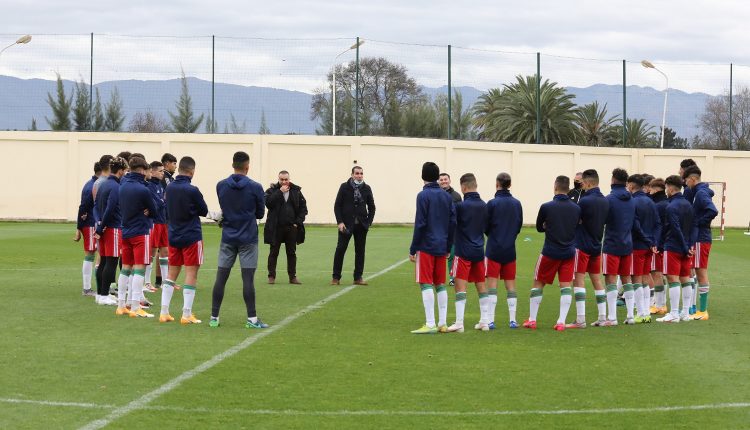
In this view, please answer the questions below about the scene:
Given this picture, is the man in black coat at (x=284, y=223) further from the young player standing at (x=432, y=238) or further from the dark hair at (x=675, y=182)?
the dark hair at (x=675, y=182)

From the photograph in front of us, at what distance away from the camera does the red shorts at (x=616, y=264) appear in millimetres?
13680

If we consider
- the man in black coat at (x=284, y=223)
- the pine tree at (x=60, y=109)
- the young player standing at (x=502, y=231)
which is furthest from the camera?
the pine tree at (x=60, y=109)

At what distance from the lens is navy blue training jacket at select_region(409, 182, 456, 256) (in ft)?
41.1

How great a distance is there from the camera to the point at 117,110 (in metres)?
45.7

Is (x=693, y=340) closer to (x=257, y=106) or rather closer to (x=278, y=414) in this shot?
(x=278, y=414)

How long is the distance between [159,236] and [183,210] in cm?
363

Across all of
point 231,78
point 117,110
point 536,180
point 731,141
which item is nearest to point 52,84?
point 117,110

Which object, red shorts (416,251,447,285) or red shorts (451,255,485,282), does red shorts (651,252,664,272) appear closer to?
red shorts (451,255,485,282)

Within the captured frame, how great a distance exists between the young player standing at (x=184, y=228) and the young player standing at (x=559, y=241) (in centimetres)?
411

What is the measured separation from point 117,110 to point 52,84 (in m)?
2.91

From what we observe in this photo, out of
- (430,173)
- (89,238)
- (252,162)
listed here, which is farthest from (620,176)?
(252,162)

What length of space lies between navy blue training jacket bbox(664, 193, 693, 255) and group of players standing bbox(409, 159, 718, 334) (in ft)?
0.04

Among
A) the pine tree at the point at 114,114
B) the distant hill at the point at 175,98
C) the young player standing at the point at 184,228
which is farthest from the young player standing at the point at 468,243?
the pine tree at the point at 114,114

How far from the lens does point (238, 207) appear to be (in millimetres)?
12805
